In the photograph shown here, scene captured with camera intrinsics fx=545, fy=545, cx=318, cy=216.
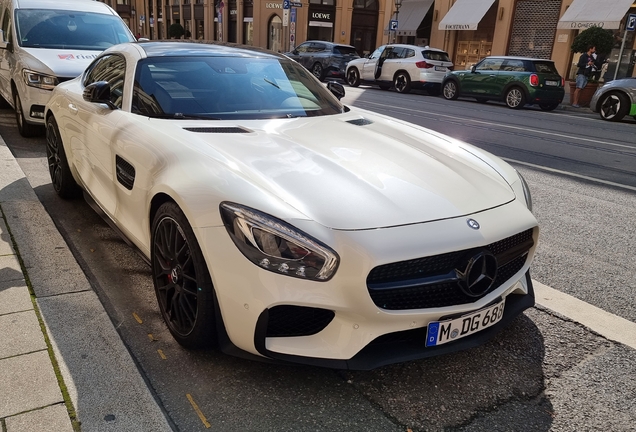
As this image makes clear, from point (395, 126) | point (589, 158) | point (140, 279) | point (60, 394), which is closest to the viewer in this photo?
point (60, 394)

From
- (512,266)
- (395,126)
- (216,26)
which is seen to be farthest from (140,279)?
(216,26)

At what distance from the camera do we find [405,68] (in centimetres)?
2023

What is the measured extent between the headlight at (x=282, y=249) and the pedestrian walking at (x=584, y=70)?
18.7 meters

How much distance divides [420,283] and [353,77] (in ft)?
69.8

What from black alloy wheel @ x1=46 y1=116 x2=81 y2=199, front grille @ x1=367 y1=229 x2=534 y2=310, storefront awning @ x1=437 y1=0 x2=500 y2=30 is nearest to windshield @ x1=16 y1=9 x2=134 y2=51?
black alloy wheel @ x1=46 y1=116 x2=81 y2=199

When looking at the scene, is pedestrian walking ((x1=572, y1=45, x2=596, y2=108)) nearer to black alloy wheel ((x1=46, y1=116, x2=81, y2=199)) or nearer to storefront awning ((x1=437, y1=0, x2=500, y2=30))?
storefront awning ((x1=437, y1=0, x2=500, y2=30))

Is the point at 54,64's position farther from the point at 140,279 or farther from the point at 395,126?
the point at 395,126

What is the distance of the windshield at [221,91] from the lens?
11.1ft

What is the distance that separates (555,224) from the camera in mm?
5043

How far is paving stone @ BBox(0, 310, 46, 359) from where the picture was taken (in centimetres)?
253

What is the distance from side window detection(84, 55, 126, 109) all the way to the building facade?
57.6 feet

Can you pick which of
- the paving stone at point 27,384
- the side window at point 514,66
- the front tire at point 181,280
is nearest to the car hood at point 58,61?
the front tire at point 181,280

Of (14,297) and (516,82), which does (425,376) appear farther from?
(516,82)

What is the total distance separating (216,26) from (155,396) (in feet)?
168
